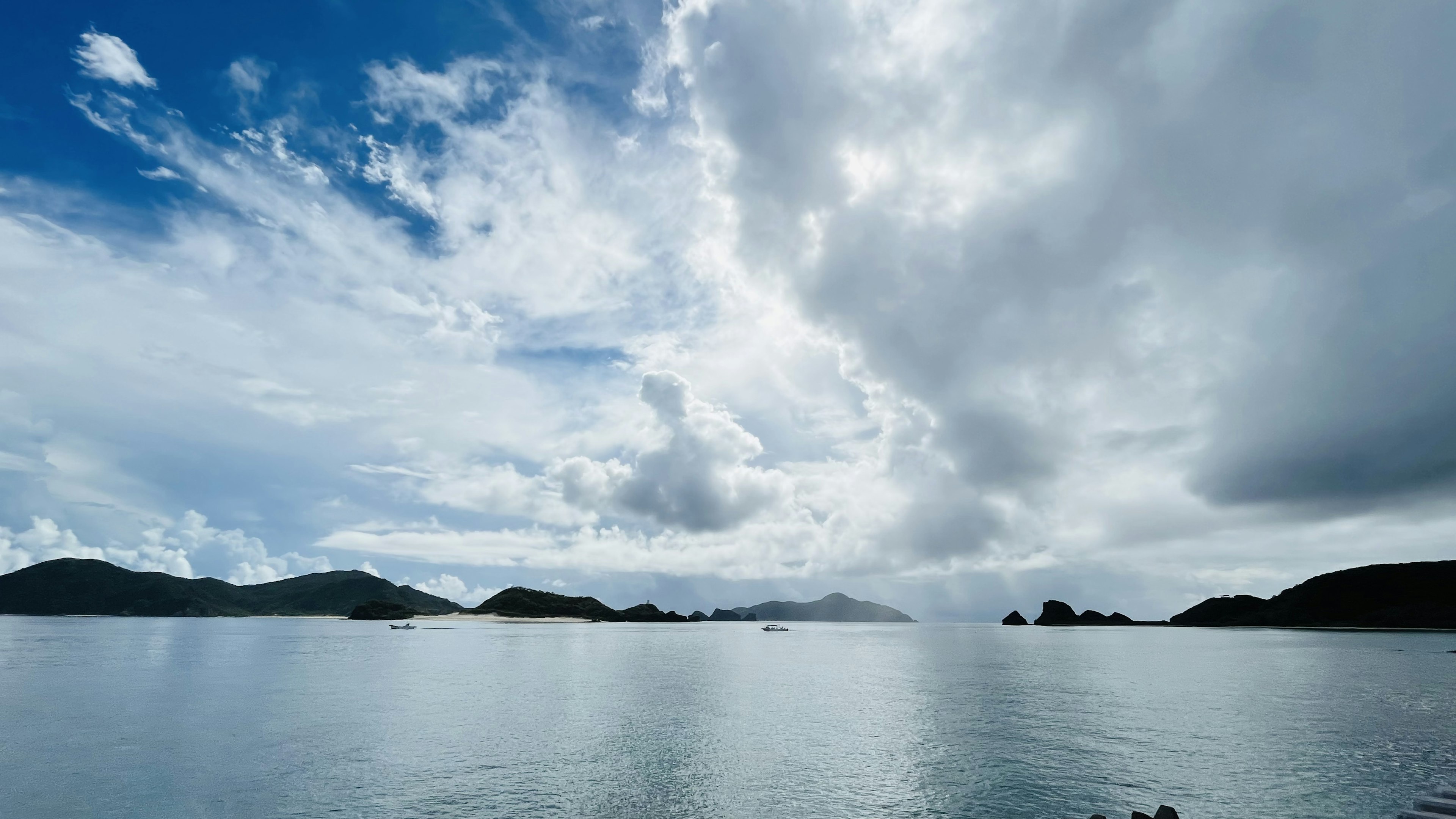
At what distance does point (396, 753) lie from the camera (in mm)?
45062

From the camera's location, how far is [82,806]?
3309 centimetres

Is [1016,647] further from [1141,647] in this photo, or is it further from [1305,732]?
[1305,732]

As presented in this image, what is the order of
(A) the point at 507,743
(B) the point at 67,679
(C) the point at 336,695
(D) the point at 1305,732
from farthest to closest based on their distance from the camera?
(B) the point at 67,679
(C) the point at 336,695
(D) the point at 1305,732
(A) the point at 507,743

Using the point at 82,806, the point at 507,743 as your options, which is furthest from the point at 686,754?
the point at 82,806

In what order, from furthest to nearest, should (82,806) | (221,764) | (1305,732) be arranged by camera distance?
(1305,732) → (221,764) → (82,806)

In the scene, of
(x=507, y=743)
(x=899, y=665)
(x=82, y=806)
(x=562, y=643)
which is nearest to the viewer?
(x=82, y=806)

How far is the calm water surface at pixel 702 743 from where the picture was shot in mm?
35344

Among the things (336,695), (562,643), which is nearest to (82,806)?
(336,695)

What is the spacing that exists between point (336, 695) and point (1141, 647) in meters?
212

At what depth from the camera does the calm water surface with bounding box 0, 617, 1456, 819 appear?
35.3m

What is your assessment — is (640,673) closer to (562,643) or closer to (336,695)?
(336,695)

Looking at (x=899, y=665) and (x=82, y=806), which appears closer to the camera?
(x=82, y=806)

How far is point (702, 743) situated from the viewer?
163 feet

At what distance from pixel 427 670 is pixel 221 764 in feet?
211
